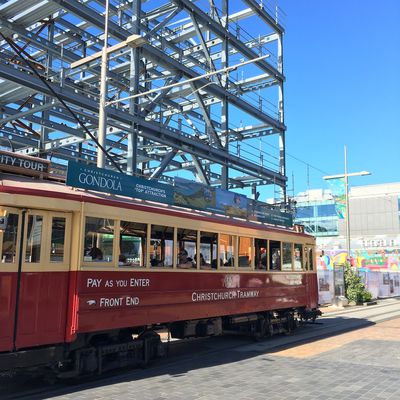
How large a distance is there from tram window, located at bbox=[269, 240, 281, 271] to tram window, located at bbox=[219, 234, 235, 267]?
1.68 m

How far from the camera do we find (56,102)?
1458 cm

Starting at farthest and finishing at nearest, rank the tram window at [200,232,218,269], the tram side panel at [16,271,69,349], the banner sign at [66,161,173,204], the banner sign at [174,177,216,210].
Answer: the banner sign at [174,177,216,210]
the tram window at [200,232,218,269]
the banner sign at [66,161,173,204]
the tram side panel at [16,271,69,349]

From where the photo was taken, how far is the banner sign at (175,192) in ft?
25.9

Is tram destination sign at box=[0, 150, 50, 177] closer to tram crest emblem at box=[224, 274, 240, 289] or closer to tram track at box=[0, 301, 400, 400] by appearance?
tram track at box=[0, 301, 400, 400]

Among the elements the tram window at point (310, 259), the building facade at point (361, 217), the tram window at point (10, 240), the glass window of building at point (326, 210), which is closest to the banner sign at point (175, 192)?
the tram window at point (310, 259)

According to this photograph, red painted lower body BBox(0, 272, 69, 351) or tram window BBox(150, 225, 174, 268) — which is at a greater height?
tram window BBox(150, 225, 174, 268)

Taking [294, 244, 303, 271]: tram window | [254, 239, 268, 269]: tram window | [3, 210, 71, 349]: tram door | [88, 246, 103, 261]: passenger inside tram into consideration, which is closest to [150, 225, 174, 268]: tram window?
[88, 246, 103, 261]: passenger inside tram

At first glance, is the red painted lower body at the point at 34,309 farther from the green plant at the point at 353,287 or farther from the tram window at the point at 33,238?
the green plant at the point at 353,287

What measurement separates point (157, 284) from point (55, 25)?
15.2 meters

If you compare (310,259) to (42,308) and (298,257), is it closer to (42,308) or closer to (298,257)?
(298,257)

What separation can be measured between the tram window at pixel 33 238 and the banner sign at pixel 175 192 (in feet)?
3.16

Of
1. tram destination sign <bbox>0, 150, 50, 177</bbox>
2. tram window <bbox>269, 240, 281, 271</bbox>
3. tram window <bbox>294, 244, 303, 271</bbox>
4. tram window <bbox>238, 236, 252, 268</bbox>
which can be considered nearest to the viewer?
tram destination sign <bbox>0, 150, 50, 177</bbox>

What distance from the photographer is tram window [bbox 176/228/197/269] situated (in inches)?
A: 353

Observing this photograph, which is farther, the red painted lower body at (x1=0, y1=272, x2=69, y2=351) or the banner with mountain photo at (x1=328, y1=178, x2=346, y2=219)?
the banner with mountain photo at (x1=328, y1=178, x2=346, y2=219)
